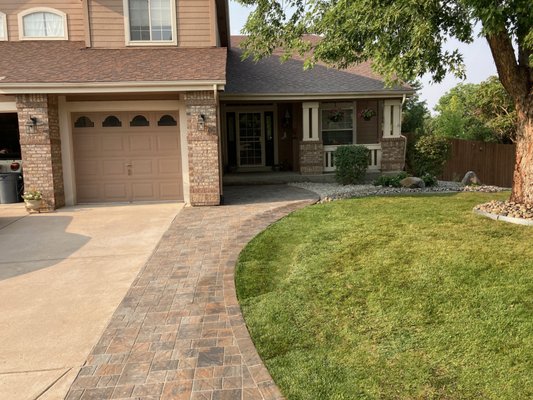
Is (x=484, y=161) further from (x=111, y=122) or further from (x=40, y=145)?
(x=40, y=145)

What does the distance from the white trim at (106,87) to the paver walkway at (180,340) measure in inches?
180

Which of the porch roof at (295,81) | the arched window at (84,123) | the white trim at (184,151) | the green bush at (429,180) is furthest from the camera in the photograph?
the porch roof at (295,81)

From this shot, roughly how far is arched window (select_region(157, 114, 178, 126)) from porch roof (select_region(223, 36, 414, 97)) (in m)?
3.08

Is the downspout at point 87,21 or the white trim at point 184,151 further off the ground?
the downspout at point 87,21

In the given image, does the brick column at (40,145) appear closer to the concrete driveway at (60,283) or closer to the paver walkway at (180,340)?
the concrete driveway at (60,283)

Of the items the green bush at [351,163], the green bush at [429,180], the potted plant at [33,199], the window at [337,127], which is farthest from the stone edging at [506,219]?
the potted plant at [33,199]

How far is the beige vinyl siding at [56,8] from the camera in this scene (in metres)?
12.9

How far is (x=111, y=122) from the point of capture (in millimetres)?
11453

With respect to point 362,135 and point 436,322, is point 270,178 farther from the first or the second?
point 436,322

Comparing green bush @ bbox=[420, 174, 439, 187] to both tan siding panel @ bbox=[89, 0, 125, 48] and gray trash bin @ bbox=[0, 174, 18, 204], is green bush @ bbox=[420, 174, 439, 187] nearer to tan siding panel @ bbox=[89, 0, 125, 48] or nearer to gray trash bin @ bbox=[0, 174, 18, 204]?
tan siding panel @ bbox=[89, 0, 125, 48]

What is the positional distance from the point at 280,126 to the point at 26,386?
14.8 m

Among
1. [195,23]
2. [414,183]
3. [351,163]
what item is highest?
[195,23]

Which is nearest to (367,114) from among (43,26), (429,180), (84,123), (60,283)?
Answer: (429,180)

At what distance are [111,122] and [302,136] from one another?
22.7 feet
